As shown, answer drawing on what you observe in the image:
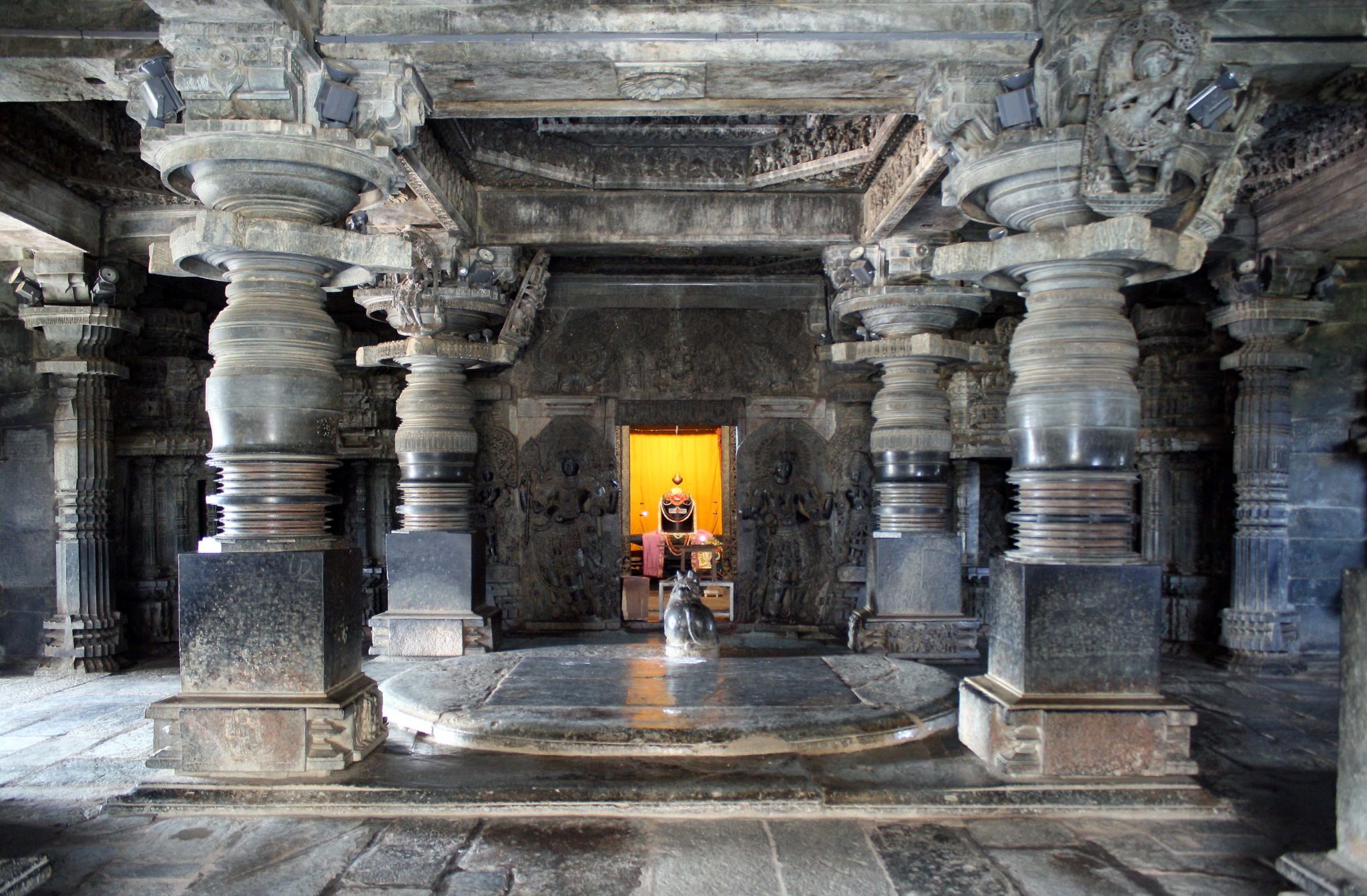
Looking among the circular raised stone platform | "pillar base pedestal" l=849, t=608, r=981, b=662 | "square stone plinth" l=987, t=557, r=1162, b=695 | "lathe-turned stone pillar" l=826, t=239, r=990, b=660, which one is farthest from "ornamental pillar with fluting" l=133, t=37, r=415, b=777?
"pillar base pedestal" l=849, t=608, r=981, b=662

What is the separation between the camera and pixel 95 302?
8.60 metres

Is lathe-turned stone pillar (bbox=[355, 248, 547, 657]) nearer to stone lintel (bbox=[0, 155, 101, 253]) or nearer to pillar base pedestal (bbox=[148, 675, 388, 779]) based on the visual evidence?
stone lintel (bbox=[0, 155, 101, 253])

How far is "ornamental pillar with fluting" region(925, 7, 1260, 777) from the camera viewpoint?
14.8 ft

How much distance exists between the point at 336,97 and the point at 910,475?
622 centimetres

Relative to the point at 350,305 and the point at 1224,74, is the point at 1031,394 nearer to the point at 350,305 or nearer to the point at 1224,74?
the point at 1224,74

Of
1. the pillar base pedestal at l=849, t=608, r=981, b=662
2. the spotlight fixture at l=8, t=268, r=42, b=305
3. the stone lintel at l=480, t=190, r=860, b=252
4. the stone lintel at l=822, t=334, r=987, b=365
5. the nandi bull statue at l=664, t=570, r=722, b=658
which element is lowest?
the pillar base pedestal at l=849, t=608, r=981, b=662

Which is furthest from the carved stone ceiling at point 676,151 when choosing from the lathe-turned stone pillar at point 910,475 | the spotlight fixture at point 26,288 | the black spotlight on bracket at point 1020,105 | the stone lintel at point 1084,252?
the spotlight fixture at point 26,288

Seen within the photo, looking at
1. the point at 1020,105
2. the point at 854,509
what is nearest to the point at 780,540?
the point at 854,509

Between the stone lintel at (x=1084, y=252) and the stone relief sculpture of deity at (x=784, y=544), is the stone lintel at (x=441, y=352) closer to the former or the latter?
the stone relief sculpture of deity at (x=784, y=544)

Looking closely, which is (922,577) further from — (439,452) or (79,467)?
(79,467)

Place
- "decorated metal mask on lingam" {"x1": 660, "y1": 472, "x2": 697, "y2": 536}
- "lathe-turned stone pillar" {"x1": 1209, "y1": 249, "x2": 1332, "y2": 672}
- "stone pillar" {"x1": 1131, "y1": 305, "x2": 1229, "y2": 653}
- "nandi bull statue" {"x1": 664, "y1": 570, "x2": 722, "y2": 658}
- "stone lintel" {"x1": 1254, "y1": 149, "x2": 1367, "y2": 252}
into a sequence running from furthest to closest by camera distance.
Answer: "decorated metal mask on lingam" {"x1": 660, "y1": 472, "x2": 697, "y2": 536}, "stone pillar" {"x1": 1131, "y1": 305, "x2": 1229, "y2": 653}, "lathe-turned stone pillar" {"x1": 1209, "y1": 249, "x2": 1332, "y2": 672}, "nandi bull statue" {"x1": 664, "y1": 570, "x2": 722, "y2": 658}, "stone lintel" {"x1": 1254, "y1": 149, "x2": 1367, "y2": 252}

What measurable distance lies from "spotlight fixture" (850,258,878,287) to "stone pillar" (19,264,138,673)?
7.35 m

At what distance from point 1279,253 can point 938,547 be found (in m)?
4.14

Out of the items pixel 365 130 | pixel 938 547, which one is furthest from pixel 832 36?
pixel 938 547
